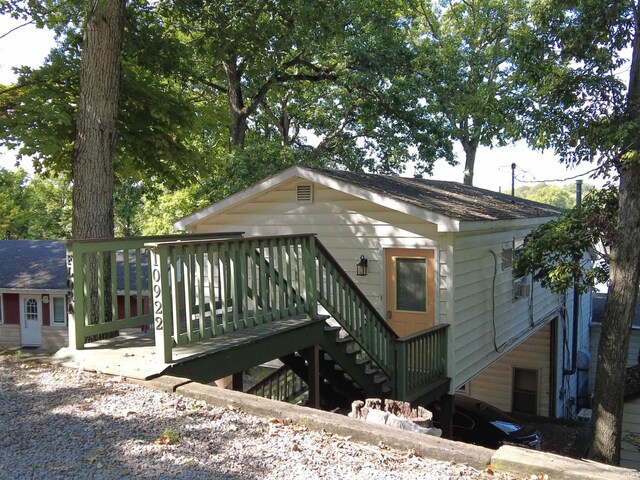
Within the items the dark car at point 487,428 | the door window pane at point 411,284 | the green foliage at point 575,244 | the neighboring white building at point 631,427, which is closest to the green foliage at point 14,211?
the door window pane at point 411,284

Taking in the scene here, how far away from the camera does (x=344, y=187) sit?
30.0 feet

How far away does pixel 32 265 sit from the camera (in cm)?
2097

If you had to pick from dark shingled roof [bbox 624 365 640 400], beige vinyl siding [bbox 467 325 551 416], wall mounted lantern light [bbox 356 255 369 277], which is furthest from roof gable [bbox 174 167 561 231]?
beige vinyl siding [bbox 467 325 551 416]

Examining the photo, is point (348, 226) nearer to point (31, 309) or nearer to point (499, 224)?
point (499, 224)

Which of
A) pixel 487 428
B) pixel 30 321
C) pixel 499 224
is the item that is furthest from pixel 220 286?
pixel 30 321

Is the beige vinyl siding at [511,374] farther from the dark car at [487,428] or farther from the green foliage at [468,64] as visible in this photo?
the green foliage at [468,64]

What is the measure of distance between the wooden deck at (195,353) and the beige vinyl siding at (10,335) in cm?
1726

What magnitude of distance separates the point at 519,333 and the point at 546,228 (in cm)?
320

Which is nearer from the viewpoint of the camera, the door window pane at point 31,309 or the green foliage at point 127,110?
the green foliage at point 127,110

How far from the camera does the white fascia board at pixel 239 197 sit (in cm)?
961

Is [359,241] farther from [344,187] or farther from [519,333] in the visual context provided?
[519,333]

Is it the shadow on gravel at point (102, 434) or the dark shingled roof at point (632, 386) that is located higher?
the shadow on gravel at point (102, 434)

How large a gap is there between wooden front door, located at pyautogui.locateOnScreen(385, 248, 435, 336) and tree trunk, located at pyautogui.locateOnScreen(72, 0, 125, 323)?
4618 mm

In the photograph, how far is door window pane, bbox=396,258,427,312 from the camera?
358 inches
